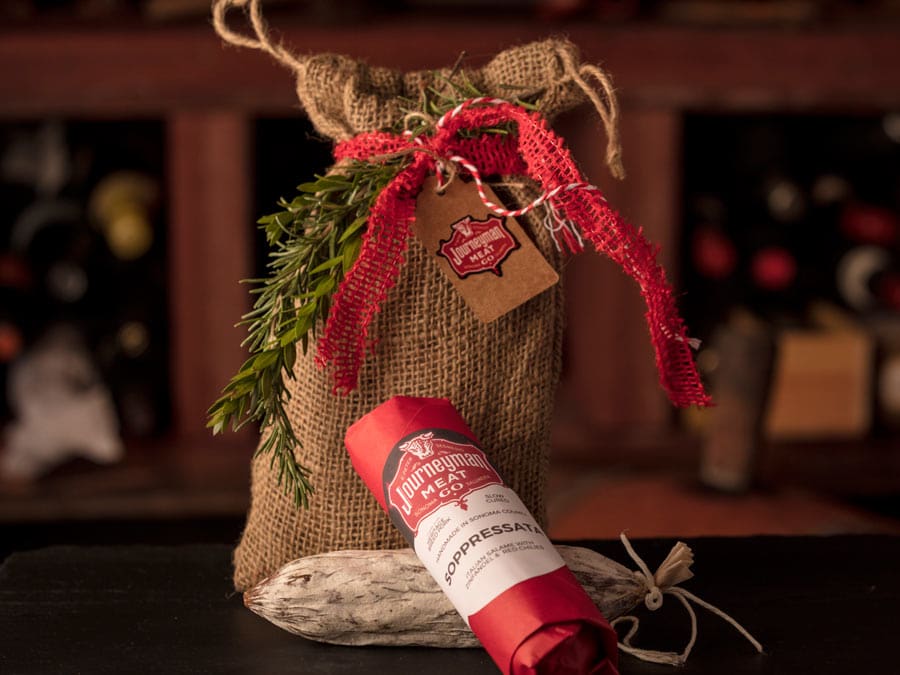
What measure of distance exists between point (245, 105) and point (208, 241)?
0.19m

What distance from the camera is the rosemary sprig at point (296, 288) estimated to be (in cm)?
57

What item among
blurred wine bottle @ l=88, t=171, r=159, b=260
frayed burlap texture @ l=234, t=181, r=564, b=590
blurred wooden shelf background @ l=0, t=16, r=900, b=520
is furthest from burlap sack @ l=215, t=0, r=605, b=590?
blurred wine bottle @ l=88, t=171, r=159, b=260

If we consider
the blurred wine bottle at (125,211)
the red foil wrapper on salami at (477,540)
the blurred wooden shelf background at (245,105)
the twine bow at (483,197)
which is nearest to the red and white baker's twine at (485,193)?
the twine bow at (483,197)

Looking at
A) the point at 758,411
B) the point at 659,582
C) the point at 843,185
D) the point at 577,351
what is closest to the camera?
the point at 659,582

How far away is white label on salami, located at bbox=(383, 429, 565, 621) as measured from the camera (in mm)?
515

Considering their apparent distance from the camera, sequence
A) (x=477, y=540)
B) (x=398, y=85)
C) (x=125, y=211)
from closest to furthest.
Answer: (x=477, y=540) < (x=398, y=85) < (x=125, y=211)

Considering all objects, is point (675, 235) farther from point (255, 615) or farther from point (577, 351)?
point (255, 615)

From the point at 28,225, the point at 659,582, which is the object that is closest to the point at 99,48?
the point at 28,225

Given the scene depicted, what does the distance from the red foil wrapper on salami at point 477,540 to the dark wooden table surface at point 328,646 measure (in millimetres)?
50

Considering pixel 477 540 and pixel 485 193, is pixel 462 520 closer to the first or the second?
pixel 477 540

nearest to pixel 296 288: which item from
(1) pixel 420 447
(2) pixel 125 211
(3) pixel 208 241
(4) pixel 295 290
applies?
(4) pixel 295 290

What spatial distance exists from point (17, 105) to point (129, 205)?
20cm

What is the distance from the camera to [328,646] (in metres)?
0.57

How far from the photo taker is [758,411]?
1.27 meters
